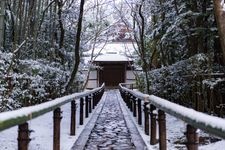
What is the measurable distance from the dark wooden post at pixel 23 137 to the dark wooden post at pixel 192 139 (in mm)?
1532

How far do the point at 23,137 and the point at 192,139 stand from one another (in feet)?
5.30

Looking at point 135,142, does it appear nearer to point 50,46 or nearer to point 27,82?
point 27,82

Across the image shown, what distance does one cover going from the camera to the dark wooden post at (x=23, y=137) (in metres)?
4.04

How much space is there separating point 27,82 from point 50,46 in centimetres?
705

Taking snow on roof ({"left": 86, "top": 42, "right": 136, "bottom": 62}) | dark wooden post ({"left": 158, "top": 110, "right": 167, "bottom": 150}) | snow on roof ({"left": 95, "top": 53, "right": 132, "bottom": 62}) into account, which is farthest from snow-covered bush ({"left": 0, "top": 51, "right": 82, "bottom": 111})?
snow on roof ({"left": 95, "top": 53, "right": 132, "bottom": 62})

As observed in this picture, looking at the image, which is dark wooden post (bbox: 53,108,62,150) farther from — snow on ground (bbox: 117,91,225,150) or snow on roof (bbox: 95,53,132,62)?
snow on roof (bbox: 95,53,132,62)

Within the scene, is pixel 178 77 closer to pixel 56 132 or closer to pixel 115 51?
pixel 56 132

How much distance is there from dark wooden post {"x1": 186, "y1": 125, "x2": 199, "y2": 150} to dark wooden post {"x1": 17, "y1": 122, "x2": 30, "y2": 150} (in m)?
1.53

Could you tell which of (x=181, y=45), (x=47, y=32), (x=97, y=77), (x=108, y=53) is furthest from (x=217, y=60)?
(x=108, y=53)

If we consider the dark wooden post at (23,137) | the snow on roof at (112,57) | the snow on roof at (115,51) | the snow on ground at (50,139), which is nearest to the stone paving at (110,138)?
the snow on ground at (50,139)

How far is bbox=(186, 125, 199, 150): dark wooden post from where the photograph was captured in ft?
12.7

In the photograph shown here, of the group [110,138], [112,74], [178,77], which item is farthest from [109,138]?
[112,74]

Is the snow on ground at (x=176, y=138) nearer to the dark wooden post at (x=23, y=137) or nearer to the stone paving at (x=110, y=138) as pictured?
the stone paving at (x=110, y=138)

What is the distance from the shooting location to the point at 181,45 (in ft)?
55.8
